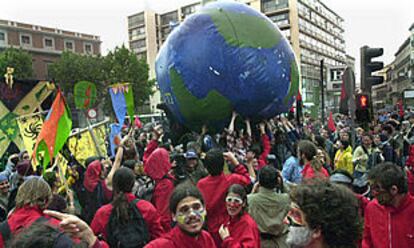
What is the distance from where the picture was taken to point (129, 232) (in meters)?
3.02

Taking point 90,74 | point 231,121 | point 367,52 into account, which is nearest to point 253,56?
point 231,121

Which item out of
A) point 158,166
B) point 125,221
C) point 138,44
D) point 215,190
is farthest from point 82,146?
point 138,44

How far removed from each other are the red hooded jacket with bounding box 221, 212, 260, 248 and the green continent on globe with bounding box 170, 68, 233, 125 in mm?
4314

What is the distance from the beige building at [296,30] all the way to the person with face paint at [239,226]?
4920 centimetres

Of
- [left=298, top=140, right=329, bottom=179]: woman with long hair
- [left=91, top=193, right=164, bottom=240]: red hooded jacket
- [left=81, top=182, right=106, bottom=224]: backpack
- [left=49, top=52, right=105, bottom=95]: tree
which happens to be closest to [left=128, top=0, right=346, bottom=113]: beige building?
[left=49, top=52, right=105, bottom=95]: tree

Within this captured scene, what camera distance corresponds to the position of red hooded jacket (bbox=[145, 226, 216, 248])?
237 centimetres

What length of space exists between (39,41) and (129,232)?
5007 centimetres

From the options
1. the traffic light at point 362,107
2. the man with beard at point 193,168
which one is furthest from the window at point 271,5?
the man with beard at point 193,168

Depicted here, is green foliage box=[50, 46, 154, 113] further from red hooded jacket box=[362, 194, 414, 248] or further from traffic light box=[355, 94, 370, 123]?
red hooded jacket box=[362, 194, 414, 248]

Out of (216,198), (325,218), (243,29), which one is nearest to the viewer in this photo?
(325,218)

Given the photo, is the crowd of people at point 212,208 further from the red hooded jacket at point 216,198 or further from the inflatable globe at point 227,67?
the inflatable globe at point 227,67

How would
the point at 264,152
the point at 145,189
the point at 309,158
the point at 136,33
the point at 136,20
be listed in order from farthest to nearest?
the point at 136,20, the point at 136,33, the point at 264,152, the point at 309,158, the point at 145,189

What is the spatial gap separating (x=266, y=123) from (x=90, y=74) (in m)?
30.3

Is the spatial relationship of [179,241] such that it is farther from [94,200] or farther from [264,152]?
[264,152]
